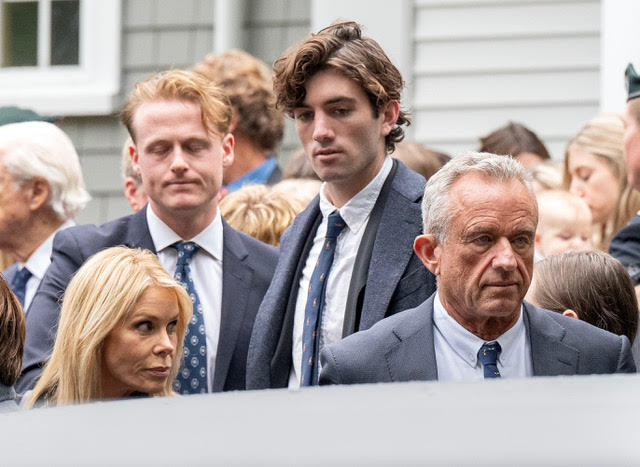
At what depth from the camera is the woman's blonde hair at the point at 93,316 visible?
4.11 metres

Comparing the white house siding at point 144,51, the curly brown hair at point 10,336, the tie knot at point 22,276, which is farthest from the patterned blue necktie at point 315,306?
the white house siding at point 144,51

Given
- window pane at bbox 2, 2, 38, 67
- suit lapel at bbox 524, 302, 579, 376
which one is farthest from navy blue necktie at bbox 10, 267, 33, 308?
window pane at bbox 2, 2, 38, 67

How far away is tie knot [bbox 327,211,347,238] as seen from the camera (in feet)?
13.5

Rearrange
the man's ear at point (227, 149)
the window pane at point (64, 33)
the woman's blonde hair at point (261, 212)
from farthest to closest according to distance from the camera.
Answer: the window pane at point (64, 33) < the woman's blonde hair at point (261, 212) < the man's ear at point (227, 149)

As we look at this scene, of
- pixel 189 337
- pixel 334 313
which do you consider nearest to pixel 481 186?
pixel 334 313

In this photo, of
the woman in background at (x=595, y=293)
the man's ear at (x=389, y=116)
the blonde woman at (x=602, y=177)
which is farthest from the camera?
the blonde woman at (x=602, y=177)

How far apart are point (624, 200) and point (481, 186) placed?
2371mm

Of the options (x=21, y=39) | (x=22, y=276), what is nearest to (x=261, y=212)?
(x=22, y=276)

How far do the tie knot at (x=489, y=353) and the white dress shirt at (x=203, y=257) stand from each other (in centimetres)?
114

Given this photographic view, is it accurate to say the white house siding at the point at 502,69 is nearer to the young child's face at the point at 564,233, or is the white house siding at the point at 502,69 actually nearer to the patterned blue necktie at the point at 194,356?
the young child's face at the point at 564,233

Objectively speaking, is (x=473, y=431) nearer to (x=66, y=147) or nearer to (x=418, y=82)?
(x=66, y=147)

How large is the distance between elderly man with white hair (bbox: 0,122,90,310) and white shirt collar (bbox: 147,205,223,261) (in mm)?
936

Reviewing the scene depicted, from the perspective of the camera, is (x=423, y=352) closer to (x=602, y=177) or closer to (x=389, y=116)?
(x=389, y=116)

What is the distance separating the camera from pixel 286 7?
8945mm
